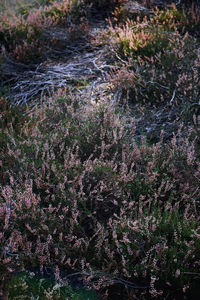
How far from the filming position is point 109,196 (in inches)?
99.6

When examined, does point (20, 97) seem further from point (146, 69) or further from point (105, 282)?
point (105, 282)

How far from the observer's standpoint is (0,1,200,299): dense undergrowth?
6.36 ft

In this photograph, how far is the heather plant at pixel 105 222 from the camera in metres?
1.93

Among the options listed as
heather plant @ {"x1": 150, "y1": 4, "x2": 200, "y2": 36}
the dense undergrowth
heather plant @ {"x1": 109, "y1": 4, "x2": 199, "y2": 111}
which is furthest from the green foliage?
heather plant @ {"x1": 150, "y1": 4, "x2": 200, "y2": 36}

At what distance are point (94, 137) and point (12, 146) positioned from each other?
0.78 meters

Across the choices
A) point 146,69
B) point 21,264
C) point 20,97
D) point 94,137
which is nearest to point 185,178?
point 94,137

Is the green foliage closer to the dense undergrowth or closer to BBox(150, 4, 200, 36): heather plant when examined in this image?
the dense undergrowth

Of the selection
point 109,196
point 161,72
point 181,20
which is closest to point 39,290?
point 109,196

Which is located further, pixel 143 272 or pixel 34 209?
pixel 34 209

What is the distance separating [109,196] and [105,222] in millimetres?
207

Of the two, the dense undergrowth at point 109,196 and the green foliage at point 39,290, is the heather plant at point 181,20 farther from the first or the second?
the green foliage at point 39,290

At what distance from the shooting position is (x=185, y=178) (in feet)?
8.63

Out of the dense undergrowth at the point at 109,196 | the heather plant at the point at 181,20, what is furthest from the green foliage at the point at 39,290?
the heather plant at the point at 181,20

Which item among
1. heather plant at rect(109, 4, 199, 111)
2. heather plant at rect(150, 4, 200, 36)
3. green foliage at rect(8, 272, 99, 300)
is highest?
heather plant at rect(150, 4, 200, 36)
